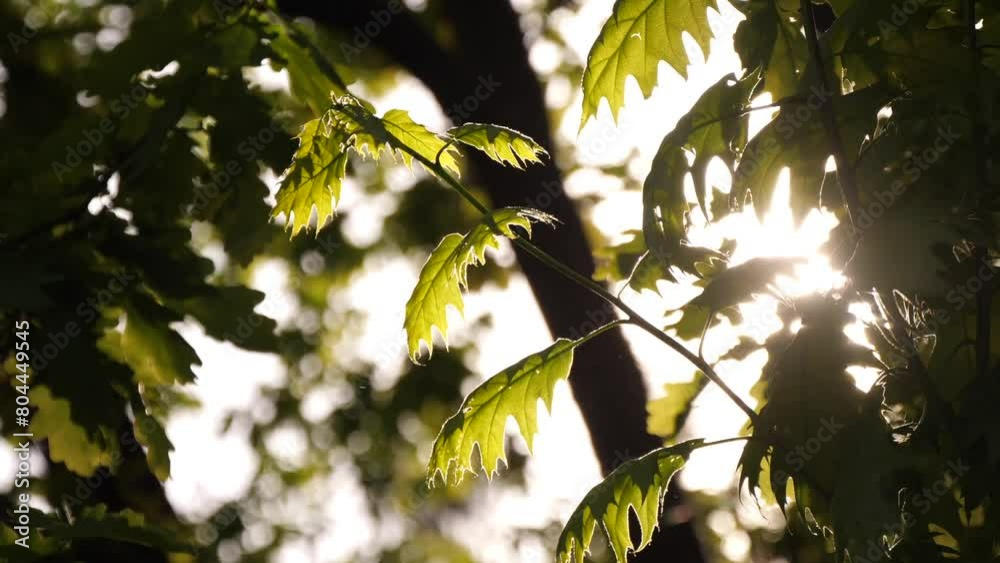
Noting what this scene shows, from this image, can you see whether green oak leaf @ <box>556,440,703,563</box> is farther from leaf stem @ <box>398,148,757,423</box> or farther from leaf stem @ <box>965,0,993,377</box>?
leaf stem @ <box>965,0,993,377</box>

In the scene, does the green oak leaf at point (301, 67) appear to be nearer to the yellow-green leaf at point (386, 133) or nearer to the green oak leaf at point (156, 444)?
the yellow-green leaf at point (386, 133)

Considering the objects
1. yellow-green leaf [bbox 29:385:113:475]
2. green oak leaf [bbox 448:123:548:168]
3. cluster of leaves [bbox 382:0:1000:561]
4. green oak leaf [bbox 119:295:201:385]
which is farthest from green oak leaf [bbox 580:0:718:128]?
yellow-green leaf [bbox 29:385:113:475]

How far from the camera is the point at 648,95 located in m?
1.31

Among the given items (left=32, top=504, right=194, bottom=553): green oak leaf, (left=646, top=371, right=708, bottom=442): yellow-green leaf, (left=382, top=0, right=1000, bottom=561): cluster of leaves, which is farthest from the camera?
(left=646, top=371, right=708, bottom=442): yellow-green leaf

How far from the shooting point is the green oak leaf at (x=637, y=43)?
4.10 ft

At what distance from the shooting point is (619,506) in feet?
4.26

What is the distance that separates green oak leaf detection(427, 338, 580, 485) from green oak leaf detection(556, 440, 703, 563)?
0.54ft

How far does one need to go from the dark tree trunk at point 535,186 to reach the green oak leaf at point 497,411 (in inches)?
27.4

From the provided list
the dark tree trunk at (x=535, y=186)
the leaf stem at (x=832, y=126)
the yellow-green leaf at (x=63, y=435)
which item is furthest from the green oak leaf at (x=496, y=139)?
the yellow-green leaf at (x=63, y=435)

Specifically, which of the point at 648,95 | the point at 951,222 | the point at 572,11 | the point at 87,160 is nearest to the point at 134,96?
the point at 87,160

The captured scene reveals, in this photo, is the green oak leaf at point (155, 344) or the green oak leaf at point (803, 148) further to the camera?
the green oak leaf at point (155, 344)

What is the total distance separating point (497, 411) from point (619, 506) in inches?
9.2

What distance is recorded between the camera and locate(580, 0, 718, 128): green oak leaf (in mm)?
1250

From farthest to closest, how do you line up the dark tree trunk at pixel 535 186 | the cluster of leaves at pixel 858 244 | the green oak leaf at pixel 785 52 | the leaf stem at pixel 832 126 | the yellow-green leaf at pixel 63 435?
the dark tree trunk at pixel 535 186, the yellow-green leaf at pixel 63 435, the green oak leaf at pixel 785 52, the leaf stem at pixel 832 126, the cluster of leaves at pixel 858 244
